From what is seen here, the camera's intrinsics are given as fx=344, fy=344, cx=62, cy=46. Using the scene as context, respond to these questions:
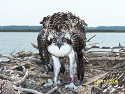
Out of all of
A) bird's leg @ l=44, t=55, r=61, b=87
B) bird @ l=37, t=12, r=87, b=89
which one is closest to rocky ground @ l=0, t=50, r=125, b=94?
bird's leg @ l=44, t=55, r=61, b=87

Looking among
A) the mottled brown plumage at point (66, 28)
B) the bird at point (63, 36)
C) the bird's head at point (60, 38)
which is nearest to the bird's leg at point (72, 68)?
the bird at point (63, 36)

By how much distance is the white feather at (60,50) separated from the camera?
315 inches

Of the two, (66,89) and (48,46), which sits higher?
(48,46)

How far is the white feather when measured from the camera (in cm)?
799

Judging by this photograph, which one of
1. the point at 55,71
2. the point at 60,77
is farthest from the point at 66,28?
the point at 60,77

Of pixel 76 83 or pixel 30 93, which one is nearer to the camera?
pixel 30 93

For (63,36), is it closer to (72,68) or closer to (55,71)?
(72,68)

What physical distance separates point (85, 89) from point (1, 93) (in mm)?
2561

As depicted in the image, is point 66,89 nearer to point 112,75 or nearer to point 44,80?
point 44,80

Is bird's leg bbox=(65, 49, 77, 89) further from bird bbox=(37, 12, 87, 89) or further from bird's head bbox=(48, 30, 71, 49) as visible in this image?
bird's head bbox=(48, 30, 71, 49)

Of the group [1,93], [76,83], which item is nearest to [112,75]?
[76,83]

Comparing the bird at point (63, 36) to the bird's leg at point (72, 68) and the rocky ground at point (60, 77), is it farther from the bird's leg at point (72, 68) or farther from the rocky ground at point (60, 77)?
the rocky ground at point (60, 77)

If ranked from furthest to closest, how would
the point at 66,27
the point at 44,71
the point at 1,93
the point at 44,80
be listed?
the point at 44,71 → the point at 44,80 → the point at 66,27 → the point at 1,93

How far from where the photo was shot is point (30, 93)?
795cm
